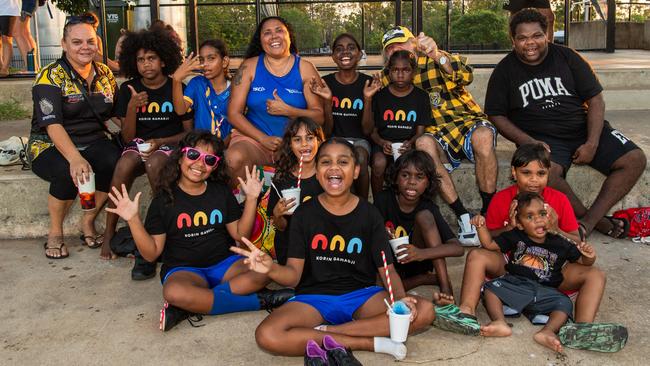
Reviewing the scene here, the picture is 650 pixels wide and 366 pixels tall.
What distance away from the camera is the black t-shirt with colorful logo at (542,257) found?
3.55m

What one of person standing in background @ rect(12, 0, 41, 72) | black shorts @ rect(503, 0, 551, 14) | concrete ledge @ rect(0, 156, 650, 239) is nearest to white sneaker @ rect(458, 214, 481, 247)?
concrete ledge @ rect(0, 156, 650, 239)

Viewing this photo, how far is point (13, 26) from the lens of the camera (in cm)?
815

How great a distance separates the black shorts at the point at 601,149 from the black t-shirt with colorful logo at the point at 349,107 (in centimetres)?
131

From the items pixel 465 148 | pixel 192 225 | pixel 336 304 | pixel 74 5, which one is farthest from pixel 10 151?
pixel 74 5

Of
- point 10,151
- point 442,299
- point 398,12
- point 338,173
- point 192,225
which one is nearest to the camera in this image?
point 338,173

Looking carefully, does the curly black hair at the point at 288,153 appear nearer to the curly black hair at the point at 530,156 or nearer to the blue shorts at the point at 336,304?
the blue shorts at the point at 336,304

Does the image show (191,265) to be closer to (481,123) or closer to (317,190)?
(317,190)

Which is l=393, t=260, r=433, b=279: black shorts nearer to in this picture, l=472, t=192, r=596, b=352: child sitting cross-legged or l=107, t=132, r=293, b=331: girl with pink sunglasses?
l=472, t=192, r=596, b=352: child sitting cross-legged

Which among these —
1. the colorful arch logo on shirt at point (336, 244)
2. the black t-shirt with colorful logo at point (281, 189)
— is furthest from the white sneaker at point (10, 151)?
the colorful arch logo on shirt at point (336, 244)

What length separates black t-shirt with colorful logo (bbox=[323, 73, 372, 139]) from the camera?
4930 millimetres

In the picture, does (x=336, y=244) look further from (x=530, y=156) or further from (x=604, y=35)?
(x=604, y=35)

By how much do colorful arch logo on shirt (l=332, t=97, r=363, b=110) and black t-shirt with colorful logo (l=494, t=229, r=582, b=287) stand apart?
5.68 feet

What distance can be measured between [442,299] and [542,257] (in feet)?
1.94

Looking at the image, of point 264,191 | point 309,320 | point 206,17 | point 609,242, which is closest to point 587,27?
point 206,17
